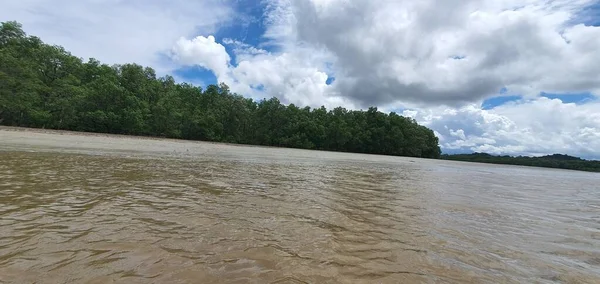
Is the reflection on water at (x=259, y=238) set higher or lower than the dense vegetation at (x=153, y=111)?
lower

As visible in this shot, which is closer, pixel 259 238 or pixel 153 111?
pixel 259 238

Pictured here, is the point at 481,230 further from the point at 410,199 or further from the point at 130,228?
the point at 130,228

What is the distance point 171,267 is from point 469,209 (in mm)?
8798

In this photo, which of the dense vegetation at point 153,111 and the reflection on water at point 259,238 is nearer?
the reflection on water at point 259,238

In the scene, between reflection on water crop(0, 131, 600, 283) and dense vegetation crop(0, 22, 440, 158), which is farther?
dense vegetation crop(0, 22, 440, 158)

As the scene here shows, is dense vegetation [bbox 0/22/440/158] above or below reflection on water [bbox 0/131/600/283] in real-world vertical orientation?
above

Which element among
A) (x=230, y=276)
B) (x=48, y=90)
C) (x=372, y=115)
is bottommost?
(x=230, y=276)

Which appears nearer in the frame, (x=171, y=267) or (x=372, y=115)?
(x=171, y=267)

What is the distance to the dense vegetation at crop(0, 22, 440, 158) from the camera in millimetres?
52231

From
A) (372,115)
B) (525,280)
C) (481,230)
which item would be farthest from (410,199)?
(372,115)

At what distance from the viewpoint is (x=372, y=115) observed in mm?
117312

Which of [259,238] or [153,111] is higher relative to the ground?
[153,111]

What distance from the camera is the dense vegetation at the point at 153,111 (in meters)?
52.2

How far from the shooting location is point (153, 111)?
6938 cm
